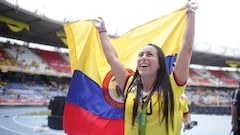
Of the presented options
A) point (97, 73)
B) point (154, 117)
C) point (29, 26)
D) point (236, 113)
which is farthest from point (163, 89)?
point (29, 26)

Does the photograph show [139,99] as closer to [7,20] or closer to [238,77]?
[7,20]

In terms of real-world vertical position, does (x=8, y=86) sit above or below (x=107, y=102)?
below

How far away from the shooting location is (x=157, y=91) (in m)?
→ 1.51

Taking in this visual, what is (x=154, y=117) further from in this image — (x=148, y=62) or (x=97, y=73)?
(x=97, y=73)

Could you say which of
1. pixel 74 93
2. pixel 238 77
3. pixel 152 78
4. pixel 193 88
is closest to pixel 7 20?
pixel 74 93

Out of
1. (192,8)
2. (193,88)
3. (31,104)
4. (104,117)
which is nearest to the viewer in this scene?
(192,8)

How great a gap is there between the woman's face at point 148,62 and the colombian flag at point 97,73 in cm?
120

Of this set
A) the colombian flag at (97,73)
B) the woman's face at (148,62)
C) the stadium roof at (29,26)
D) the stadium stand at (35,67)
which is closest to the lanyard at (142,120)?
the woman's face at (148,62)

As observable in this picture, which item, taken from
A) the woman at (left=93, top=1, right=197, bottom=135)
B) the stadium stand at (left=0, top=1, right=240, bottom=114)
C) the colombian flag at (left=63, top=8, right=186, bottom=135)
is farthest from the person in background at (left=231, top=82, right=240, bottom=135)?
the stadium stand at (left=0, top=1, right=240, bottom=114)

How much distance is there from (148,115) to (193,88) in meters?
32.4

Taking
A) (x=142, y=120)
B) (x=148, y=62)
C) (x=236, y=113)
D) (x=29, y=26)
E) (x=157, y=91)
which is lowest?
(x=236, y=113)

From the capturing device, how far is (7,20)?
674 inches

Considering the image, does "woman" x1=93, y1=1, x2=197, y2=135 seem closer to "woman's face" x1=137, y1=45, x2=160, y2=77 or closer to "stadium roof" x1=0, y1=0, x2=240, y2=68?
"woman's face" x1=137, y1=45, x2=160, y2=77

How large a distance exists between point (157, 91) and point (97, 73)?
63.3 inches
